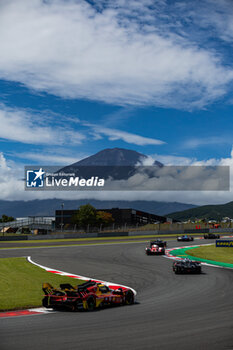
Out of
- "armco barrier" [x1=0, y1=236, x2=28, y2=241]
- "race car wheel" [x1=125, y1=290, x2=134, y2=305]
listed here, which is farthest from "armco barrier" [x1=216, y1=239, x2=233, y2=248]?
"race car wheel" [x1=125, y1=290, x2=134, y2=305]

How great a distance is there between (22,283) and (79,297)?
23.9ft

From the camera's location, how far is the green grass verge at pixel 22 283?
14.8 metres

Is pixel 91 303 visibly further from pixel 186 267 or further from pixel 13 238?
pixel 13 238

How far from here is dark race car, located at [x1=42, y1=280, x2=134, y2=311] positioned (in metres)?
13.4

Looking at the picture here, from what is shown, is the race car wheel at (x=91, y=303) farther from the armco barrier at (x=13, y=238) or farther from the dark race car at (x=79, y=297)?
the armco barrier at (x=13, y=238)

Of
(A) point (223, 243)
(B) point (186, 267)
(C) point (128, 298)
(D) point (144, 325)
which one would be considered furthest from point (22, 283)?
(A) point (223, 243)

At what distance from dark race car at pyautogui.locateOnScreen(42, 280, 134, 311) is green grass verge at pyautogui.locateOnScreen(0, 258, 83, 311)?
131 cm

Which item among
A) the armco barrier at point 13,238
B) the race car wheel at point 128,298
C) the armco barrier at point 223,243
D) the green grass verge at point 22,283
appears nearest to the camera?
the race car wheel at point 128,298

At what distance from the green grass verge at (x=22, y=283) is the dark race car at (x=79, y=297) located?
51.5 inches

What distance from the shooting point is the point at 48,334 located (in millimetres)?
10078

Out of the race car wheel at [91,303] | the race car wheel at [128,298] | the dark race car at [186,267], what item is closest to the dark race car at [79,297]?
the race car wheel at [91,303]

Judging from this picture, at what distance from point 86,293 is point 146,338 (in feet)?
14.3

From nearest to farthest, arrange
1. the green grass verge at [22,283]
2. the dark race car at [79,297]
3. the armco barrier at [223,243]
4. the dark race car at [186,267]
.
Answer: the dark race car at [79,297] < the green grass verge at [22,283] < the dark race car at [186,267] < the armco barrier at [223,243]

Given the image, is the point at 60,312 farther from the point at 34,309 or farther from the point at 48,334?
the point at 48,334
